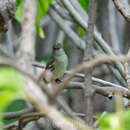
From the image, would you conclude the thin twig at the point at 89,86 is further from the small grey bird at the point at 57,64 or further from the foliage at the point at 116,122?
the small grey bird at the point at 57,64

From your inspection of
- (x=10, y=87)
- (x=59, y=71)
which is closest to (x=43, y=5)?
(x=59, y=71)

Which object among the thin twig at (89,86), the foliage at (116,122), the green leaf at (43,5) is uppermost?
the green leaf at (43,5)

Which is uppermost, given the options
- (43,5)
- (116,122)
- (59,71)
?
(43,5)

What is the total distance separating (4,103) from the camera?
0.93 meters

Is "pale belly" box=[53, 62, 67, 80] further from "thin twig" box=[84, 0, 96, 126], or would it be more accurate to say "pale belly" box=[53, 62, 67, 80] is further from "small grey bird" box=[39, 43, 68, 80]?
"thin twig" box=[84, 0, 96, 126]

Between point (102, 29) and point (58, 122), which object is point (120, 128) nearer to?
point (58, 122)

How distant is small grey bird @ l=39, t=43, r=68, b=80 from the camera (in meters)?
3.48

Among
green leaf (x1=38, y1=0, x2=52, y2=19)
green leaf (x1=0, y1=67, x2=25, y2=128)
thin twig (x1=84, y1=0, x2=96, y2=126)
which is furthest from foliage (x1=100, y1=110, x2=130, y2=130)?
green leaf (x1=38, y1=0, x2=52, y2=19)

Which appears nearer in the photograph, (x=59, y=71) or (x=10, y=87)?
(x=10, y=87)

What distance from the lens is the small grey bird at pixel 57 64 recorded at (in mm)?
3484

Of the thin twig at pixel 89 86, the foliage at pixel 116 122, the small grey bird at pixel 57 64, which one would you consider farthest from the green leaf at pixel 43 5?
the foliage at pixel 116 122

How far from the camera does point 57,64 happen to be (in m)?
3.60

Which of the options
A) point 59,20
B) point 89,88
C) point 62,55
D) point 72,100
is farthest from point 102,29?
point 89,88

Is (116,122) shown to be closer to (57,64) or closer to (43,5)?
(43,5)
